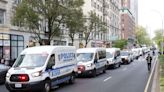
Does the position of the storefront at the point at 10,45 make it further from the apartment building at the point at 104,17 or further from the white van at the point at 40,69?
the apartment building at the point at 104,17

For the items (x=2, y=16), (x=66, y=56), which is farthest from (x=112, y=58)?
(x=66, y=56)

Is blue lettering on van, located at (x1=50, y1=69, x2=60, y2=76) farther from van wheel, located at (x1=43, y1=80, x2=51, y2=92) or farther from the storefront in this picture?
the storefront

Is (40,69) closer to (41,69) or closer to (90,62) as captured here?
(41,69)

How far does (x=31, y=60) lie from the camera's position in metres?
17.5

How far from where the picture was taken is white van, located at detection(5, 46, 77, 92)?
52.5ft

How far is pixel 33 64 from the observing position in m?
17.2

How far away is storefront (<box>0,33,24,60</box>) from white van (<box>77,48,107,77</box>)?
11.4 meters

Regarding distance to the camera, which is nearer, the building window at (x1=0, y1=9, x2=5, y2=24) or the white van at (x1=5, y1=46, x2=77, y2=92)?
the white van at (x1=5, y1=46, x2=77, y2=92)

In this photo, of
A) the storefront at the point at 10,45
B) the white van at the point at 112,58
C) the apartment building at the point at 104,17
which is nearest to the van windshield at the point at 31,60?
the white van at the point at 112,58

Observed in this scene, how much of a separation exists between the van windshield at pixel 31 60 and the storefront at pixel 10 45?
60.1ft

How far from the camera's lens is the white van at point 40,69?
16.0m

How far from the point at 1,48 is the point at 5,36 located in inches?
54.4

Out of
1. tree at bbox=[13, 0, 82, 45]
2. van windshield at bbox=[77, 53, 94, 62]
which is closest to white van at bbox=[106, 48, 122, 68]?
tree at bbox=[13, 0, 82, 45]

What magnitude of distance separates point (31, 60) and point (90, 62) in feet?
28.0
